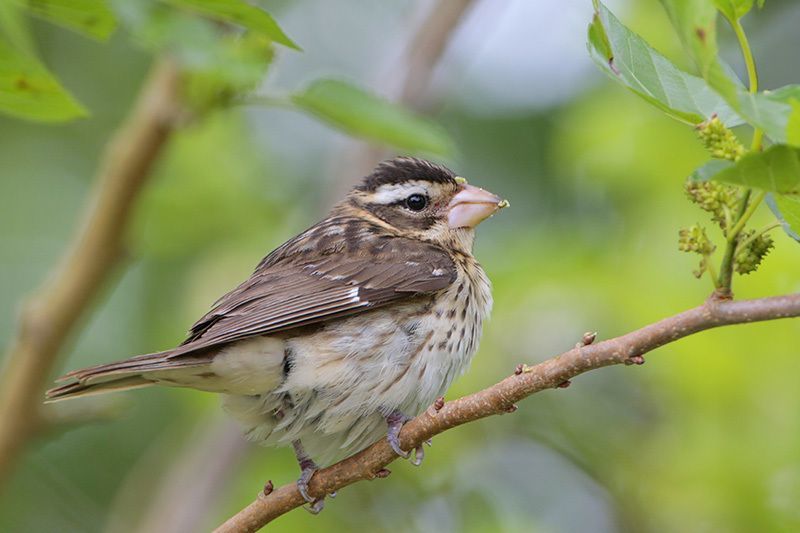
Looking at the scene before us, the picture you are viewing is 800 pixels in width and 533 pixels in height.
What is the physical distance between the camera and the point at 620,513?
18.9 ft

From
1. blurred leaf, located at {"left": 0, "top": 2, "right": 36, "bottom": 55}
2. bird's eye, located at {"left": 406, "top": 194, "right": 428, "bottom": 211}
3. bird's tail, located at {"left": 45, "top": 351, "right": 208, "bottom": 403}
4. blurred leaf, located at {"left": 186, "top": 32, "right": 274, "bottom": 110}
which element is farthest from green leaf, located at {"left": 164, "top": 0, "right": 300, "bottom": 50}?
bird's eye, located at {"left": 406, "top": 194, "right": 428, "bottom": 211}

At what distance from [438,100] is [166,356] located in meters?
3.63

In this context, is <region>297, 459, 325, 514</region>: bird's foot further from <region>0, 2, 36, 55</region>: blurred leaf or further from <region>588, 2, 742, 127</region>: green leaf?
<region>588, 2, 742, 127</region>: green leaf

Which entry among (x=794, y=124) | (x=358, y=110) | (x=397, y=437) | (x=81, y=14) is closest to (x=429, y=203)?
(x=358, y=110)

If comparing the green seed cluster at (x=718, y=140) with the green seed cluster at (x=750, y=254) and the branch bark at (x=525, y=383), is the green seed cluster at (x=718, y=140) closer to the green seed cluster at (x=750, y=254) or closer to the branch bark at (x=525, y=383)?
the green seed cluster at (x=750, y=254)

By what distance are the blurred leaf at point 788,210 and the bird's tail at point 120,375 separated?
206cm

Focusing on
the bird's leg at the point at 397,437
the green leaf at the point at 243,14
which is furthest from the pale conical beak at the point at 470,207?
the green leaf at the point at 243,14

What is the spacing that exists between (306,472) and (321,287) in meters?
0.74

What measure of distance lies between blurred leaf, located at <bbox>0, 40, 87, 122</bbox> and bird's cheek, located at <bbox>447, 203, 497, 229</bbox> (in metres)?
2.17

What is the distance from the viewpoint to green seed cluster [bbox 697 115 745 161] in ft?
7.58

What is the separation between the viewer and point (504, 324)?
19.2 feet

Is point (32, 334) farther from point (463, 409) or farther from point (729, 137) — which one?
point (729, 137)

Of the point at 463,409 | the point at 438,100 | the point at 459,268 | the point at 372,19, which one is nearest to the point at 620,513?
the point at 459,268

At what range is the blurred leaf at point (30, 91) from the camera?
2746 mm
